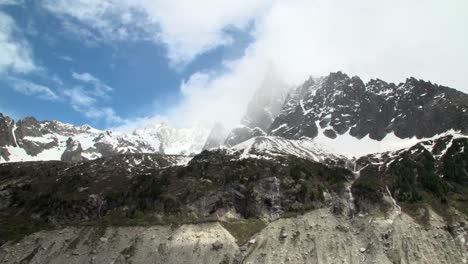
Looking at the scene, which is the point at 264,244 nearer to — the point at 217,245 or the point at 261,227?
the point at 261,227

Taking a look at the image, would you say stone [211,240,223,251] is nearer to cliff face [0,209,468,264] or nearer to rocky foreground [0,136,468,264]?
cliff face [0,209,468,264]

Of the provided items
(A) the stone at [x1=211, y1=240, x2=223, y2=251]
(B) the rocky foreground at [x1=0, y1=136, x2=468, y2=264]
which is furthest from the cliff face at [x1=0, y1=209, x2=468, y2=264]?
(B) the rocky foreground at [x1=0, y1=136, x2=468, y2=264]

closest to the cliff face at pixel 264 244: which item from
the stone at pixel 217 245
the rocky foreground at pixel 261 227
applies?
the stone at pixel 217 245

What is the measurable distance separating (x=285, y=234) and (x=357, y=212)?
37.7 meters

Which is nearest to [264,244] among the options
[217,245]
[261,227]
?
[261,227]

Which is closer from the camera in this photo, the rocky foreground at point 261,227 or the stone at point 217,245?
the rocky foreground at point 261,227

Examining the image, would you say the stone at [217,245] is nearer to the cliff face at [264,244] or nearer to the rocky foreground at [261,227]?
the cliff face at [264,244]

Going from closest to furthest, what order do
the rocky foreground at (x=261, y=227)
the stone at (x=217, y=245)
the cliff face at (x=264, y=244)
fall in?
1. the cliff face at (x=264, y=244)
2. the rocky foreground at (x=261, y=227)
3. the stone at (x=217, y=245)

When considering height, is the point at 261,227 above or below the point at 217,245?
above

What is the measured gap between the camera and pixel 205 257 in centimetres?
15188

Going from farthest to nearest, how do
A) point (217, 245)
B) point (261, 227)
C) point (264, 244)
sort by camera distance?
point (261, 227), point (264, 244), point (217, 245)

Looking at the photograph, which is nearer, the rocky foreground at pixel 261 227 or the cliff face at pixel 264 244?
the cliff face at pixel 264 244

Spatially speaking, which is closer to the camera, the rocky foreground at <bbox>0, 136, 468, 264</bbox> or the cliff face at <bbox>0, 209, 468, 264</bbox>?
the cliff face at <bbox>0, 209, 468, 264</bbox>

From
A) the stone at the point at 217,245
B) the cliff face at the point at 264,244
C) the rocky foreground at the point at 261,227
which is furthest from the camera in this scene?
the stone at the point at 217,245
